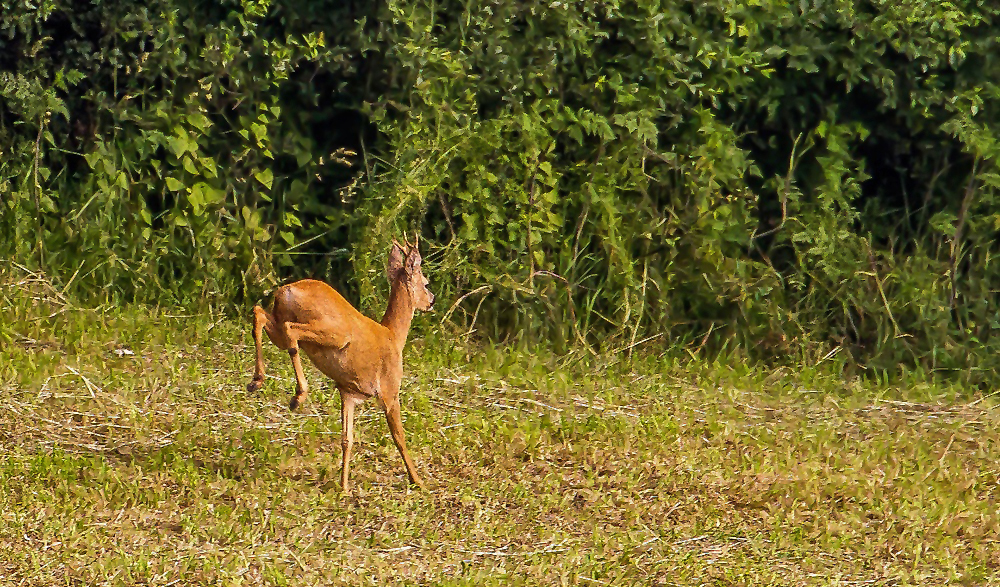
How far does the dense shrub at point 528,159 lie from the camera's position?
23.9ft

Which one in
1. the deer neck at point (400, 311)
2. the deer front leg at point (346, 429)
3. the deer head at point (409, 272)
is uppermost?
the deer head at point (409, 272)

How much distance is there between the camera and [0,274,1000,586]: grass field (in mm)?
4652

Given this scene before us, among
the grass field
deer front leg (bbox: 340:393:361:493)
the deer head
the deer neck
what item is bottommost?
the grass field

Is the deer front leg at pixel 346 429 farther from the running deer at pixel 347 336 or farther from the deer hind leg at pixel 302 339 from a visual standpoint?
the deer hind leg at pixel 302 339

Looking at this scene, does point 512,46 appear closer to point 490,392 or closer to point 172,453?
point 490,392

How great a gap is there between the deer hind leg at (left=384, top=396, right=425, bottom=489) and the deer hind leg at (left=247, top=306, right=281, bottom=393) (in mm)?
494

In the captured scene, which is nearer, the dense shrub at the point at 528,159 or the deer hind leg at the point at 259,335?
the deer hind leg at the point at 259,335

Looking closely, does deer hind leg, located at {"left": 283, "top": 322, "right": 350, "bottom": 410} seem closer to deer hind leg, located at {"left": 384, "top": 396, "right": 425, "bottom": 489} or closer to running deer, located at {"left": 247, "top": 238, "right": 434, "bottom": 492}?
running deer, located at {"left": 247, "top": 238, "right": 434, "bottom": 492}

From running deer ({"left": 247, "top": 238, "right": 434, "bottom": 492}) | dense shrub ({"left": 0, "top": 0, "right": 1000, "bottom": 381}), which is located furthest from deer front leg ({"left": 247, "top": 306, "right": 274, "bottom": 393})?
dense shrub ({"left": 0, "top": 0, "right": 1000, "bottom": 381})

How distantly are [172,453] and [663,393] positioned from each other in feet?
7.34

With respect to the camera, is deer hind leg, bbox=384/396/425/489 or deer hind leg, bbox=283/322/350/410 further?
deer hind leg, bbox=384/396/425/489

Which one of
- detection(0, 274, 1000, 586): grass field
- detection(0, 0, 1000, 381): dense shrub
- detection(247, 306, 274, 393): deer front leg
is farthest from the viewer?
detection(0, 0, 1000, 381): dense shrub

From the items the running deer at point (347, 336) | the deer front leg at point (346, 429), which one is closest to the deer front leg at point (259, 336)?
the running deer at point (347, 336)

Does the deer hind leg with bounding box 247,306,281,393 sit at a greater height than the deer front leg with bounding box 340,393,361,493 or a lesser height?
greater
